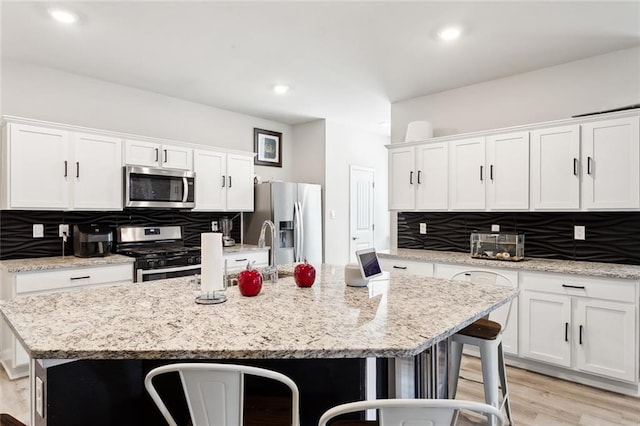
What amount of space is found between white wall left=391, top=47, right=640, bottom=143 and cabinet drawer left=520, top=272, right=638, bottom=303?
1476 millimetres

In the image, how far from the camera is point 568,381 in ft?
9.59

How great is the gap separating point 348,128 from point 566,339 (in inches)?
156

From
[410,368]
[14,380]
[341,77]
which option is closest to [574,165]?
[341,77]

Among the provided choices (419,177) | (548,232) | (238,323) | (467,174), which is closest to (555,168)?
(548,232)

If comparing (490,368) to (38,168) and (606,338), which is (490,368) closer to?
(606,338)

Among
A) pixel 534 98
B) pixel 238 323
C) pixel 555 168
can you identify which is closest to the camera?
pixel 238 323

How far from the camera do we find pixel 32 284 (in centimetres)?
293

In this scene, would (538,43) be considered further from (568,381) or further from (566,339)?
(568,381)

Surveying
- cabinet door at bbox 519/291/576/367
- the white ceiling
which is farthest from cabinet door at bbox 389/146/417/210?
cabinet door at bbox 519/291/576/367

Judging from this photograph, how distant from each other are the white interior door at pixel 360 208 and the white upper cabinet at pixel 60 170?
330 centimetres

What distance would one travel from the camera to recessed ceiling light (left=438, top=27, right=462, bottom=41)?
276 cm

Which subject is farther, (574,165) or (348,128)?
(348,128)

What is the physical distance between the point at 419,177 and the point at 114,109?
327 centimetres

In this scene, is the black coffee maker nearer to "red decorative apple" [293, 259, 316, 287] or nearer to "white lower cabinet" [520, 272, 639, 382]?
"red decorative apple" [293, 259, 316, 287]
